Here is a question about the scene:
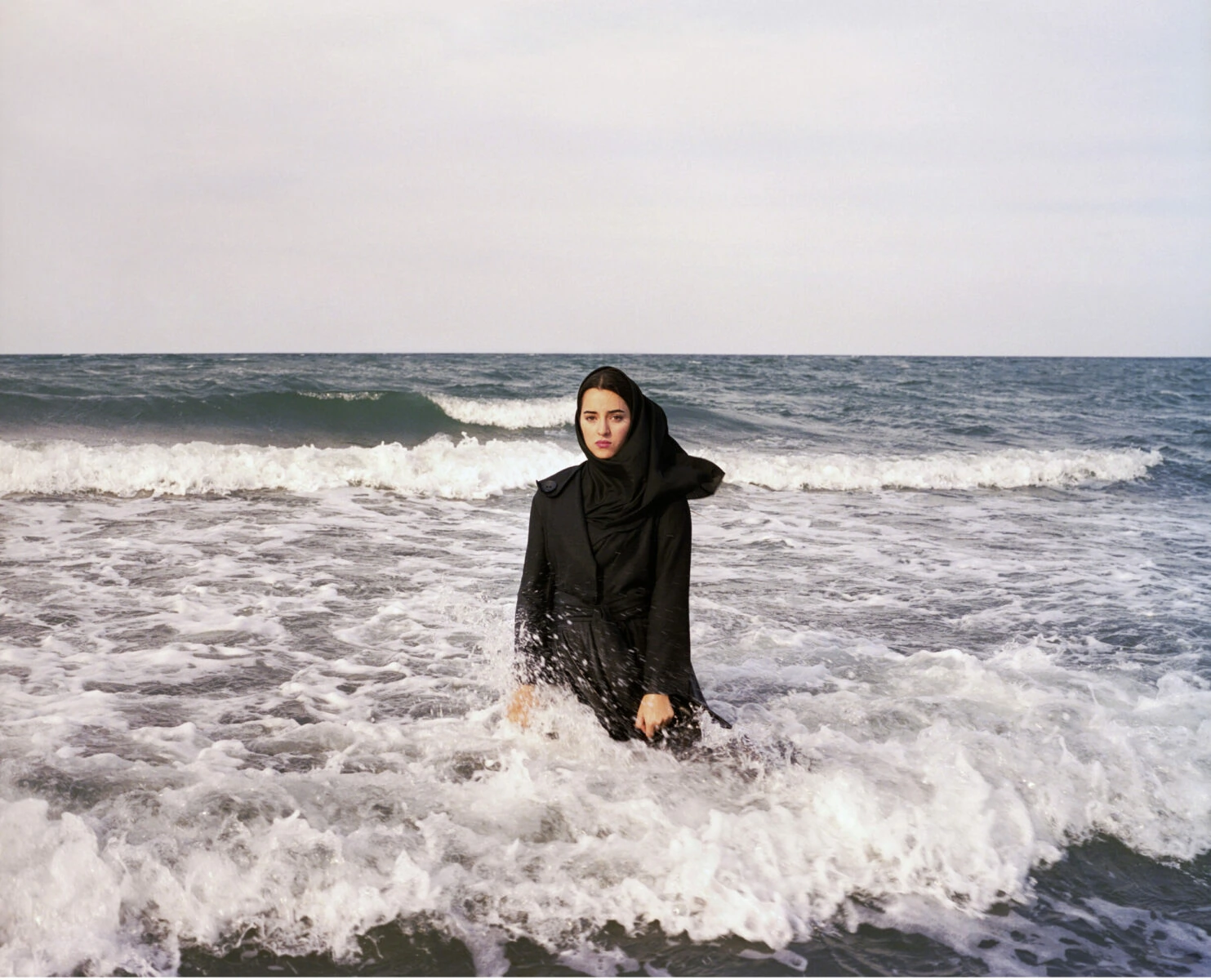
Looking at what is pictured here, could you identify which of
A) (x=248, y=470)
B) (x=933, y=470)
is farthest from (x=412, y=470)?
(x=933, y=470)

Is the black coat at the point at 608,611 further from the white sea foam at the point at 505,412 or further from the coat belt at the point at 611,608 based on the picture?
the white sea foam at the point at 505,412

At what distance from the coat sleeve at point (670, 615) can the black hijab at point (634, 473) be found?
0.31 feet

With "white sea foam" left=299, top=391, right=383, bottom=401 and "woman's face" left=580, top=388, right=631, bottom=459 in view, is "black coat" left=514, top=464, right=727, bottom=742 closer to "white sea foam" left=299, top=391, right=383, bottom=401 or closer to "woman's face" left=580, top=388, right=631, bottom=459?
"woman's face" left=580, top=388, right=631, bottom=459

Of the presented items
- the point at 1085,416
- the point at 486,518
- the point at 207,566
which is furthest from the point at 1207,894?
the point at 1085,416

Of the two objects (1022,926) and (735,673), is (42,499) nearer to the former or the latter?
(735,673)

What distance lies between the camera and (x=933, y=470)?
14734 millimetres

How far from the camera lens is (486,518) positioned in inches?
405

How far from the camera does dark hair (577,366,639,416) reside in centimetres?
345

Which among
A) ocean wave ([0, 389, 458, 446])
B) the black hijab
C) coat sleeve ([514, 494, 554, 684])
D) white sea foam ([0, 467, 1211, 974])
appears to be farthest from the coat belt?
ocean wave ([0, 389, 458, 446])

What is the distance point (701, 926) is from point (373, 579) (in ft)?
16.0

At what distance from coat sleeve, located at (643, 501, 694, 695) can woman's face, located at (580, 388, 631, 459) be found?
0.32m

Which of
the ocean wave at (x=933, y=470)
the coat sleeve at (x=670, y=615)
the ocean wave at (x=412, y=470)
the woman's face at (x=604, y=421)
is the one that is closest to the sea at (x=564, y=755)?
the ocean wave at (x=412, y=470)

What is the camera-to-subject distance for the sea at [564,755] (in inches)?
114

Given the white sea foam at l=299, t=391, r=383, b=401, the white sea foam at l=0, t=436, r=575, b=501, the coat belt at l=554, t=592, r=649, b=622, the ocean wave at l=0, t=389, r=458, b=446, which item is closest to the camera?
the coat belt at l=554, t=592, r=649, b=622
